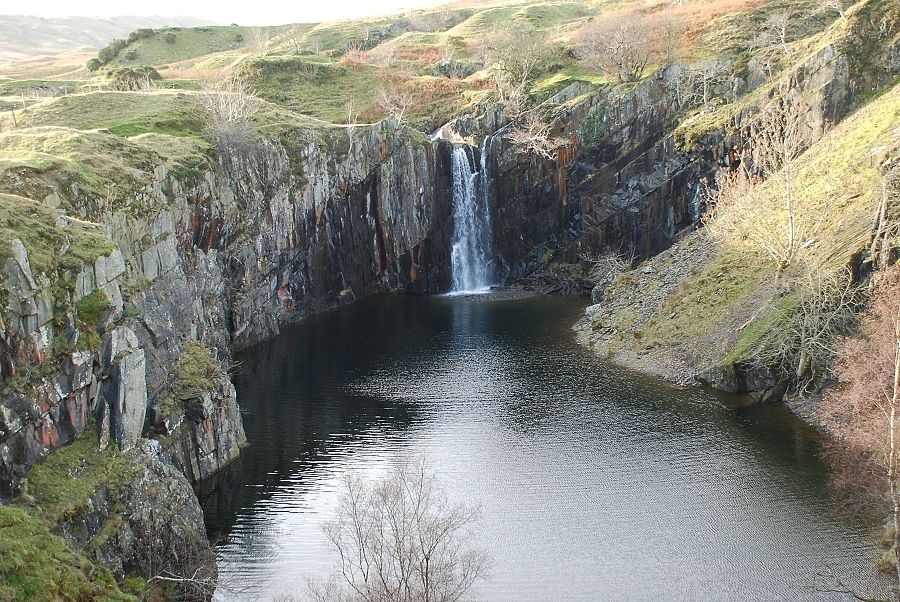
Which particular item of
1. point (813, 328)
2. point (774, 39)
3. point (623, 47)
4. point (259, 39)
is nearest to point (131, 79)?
point (259, 39)

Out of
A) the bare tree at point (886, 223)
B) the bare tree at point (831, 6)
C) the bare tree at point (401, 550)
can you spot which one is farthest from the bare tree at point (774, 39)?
the bare tree at point (401, 550)

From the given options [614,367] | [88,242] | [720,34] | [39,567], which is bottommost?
[614,367]

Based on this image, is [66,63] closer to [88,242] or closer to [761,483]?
[88,242]

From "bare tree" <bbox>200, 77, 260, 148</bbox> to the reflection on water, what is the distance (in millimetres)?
17492

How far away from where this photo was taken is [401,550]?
25.6 metres

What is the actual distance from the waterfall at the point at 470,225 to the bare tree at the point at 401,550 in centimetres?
4956

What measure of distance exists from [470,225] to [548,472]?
49.0 meters

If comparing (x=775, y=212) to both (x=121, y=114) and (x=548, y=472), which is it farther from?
(x=121, y=114)

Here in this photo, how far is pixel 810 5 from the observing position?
289 ft

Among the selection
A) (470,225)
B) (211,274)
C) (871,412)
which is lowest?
(871,412)

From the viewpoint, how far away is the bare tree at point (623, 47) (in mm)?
85000

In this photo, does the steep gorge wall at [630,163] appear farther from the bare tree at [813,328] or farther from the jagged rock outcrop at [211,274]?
the bare tree at [813,328]

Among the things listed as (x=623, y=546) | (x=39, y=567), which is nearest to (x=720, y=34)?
(x=623, y=546)

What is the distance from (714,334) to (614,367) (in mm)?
6655
